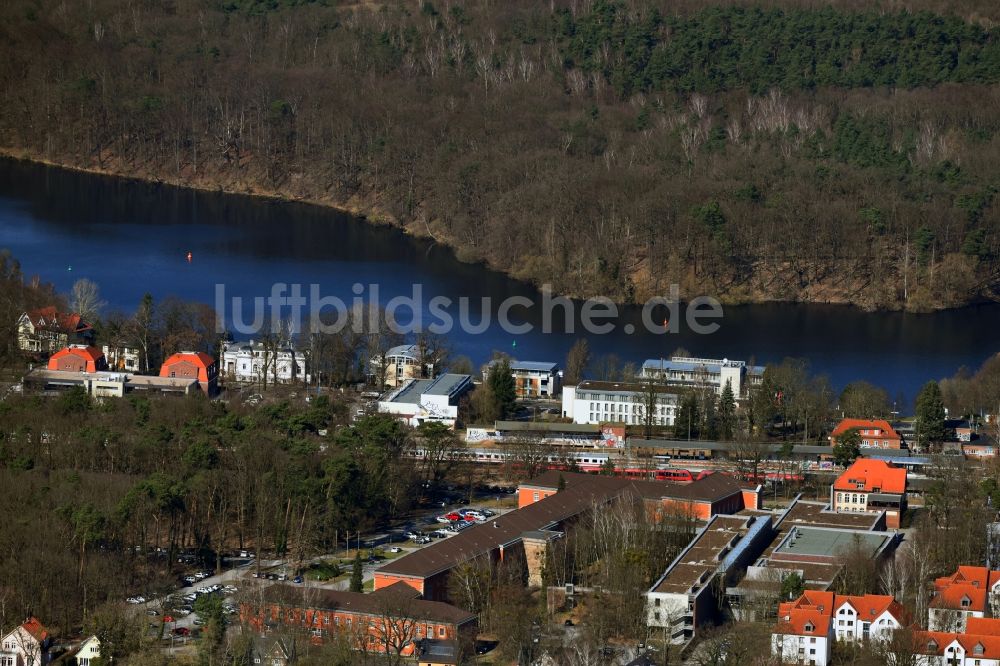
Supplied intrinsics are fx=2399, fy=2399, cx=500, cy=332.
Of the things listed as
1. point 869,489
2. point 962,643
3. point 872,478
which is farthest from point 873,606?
point 872,478

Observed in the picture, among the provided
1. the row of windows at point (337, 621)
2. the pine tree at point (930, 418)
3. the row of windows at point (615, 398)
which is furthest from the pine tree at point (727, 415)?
the row of windows at point (337, 621)

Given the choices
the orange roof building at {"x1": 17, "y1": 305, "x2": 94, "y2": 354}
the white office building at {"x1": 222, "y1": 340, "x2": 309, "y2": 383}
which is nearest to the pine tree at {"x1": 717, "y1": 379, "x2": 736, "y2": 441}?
the white office building at {"x1": 222, "y1": 340, "x2": 309, "y2": 383}

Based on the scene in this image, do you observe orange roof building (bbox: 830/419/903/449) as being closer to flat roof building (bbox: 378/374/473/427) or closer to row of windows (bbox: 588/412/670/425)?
row of windows (bbox: 588/412/670/425)

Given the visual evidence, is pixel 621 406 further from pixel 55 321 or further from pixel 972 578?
pixel 972 578

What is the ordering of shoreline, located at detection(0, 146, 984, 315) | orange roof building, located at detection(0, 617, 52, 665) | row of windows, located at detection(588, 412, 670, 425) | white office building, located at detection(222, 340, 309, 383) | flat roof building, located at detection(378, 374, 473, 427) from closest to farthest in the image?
orange roof building, located at detection(0, 617, 52, 665), flat roof building, located at detection(378, 374, 473, 427), row of windows, located at detection(588, 412, 670, 425), white office building, located at detection(222, 340, 309, 383), shoreline, located at detection(0, 146, 984, 315)

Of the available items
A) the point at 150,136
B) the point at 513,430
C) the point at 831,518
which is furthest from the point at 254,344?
the point at 150,136

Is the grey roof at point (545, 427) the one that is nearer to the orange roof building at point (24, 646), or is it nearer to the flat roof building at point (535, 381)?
the flat roof building at point (535, 381)

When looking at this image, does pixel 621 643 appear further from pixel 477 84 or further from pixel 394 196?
pixel 477 84
